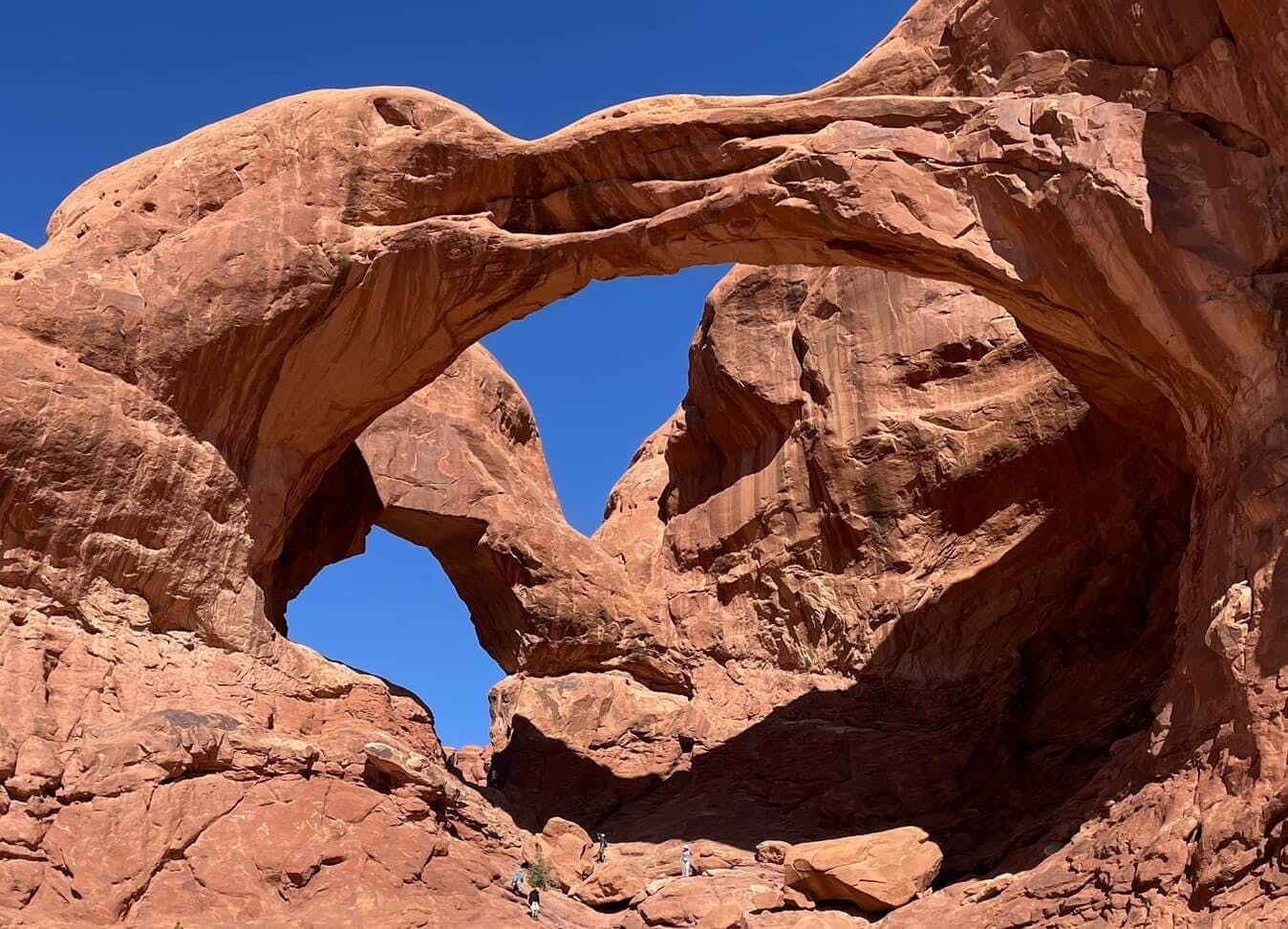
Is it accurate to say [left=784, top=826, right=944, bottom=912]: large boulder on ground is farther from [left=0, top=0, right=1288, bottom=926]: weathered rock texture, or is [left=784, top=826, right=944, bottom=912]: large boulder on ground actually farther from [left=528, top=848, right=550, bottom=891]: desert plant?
[left=528, top=848, right=550, bottom=891]: desert plant

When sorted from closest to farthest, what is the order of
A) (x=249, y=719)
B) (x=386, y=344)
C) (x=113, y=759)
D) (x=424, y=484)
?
(x=113, y=759)
(x=249, y=719)
(x=386, y=344)
(x=424, y=484)

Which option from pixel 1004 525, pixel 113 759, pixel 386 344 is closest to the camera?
pixel 113 759

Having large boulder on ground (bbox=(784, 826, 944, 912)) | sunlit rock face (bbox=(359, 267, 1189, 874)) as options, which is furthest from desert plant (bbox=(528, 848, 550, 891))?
sunlit rock face (bbox=(359, 267, 1189, 874))

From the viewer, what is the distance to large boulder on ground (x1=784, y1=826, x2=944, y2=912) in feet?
56.1

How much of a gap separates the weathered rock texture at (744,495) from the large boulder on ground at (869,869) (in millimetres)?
766

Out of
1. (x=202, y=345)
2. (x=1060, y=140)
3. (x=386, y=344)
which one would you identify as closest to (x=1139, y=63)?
(x=1060, y=140)

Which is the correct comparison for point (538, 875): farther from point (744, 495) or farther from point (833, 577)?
point (744, 495)

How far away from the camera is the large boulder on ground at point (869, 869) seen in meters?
17.1

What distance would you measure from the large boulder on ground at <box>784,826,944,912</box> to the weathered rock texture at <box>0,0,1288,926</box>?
766 millimetres

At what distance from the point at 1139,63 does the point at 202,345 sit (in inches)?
444

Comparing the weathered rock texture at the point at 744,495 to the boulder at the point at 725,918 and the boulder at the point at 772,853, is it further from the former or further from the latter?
the boulder at the point at 725,918

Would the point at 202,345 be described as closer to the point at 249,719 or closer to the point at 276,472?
the point at 276,472

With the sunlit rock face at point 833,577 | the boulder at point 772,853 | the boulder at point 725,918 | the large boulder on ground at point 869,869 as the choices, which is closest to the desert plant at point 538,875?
the boulder at point 725,918

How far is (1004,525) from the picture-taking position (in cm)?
2344
